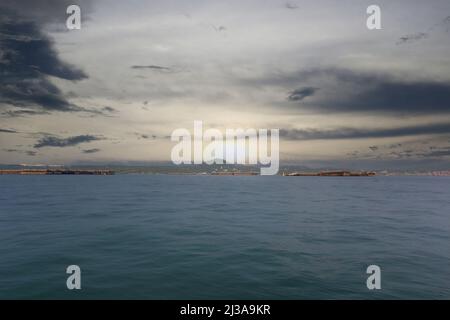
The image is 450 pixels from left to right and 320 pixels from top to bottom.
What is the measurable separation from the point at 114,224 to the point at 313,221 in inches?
1061

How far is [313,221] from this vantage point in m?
44.6

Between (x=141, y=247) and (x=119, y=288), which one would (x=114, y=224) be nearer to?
(x=141, y=247)

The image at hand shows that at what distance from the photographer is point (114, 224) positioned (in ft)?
133

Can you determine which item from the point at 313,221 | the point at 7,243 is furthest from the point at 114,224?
the point at 313,221

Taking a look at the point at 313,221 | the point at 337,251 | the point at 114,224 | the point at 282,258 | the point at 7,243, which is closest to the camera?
the point at 282,258

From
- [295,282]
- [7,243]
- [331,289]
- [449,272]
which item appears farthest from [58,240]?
[449,272]

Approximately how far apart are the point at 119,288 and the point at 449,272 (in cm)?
2235

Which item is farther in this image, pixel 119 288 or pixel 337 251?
pixel 337 251
